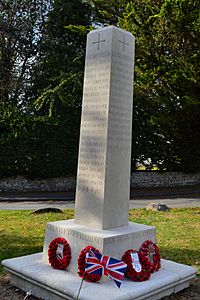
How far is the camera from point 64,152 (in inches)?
693

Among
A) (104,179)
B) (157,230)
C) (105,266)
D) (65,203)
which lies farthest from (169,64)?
(105,266)

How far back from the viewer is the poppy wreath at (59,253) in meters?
4.33

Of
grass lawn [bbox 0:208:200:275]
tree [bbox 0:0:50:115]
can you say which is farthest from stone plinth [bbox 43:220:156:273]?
tree [bbox 0:0:50:115]

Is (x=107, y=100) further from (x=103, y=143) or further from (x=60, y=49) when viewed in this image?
(x=60, y=49)

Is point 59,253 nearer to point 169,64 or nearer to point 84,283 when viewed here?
point 84,283

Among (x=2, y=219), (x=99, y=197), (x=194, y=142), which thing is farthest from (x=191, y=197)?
(x=99, y=197)

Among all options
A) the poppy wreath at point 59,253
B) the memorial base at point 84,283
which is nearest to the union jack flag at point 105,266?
the memorial base at point 84,283

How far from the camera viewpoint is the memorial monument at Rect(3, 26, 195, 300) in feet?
14.0

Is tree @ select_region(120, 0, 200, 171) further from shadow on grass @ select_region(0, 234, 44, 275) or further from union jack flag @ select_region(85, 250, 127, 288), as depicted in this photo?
union jack flag @ select_region(85, 250, 127, 288)

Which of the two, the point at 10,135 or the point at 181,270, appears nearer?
the point at 181,270

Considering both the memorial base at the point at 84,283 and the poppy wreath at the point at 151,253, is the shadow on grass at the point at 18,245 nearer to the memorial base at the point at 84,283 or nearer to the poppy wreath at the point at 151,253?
the memorial base at the point at 84,283

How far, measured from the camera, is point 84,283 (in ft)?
12.8

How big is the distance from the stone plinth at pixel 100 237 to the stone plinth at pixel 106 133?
0.16 meters

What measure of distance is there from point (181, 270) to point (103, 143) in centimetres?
204
